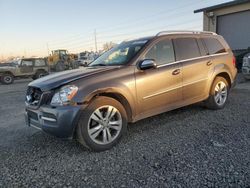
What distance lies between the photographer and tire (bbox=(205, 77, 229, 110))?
17.1 feet

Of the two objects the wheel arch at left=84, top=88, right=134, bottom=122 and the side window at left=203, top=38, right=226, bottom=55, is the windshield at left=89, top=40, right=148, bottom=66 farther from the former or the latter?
the side window at left=203, top=38, right=226, bottom=55

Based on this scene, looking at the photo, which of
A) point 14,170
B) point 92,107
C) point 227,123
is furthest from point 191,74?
point 14,170

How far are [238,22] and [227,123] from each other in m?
11.5

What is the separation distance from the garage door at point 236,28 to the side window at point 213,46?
965 centimetres

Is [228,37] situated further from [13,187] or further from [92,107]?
[13,187]

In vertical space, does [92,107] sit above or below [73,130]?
above

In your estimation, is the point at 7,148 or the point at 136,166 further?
the point at 7,148

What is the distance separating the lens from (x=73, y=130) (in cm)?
328

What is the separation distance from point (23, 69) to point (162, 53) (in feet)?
49.6

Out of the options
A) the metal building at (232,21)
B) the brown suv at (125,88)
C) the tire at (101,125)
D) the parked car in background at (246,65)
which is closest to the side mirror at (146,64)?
the brown suv at (125,88)

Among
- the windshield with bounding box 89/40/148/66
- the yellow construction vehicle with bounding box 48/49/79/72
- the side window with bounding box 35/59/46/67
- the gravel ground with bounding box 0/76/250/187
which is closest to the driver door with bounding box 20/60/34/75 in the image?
the side window with bounding box 35/59/46/67

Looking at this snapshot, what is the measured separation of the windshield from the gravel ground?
1.35 meters

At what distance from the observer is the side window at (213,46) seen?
5.16m

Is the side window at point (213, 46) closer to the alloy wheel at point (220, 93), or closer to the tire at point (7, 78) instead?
the alloy wheel at point (220, 93)
